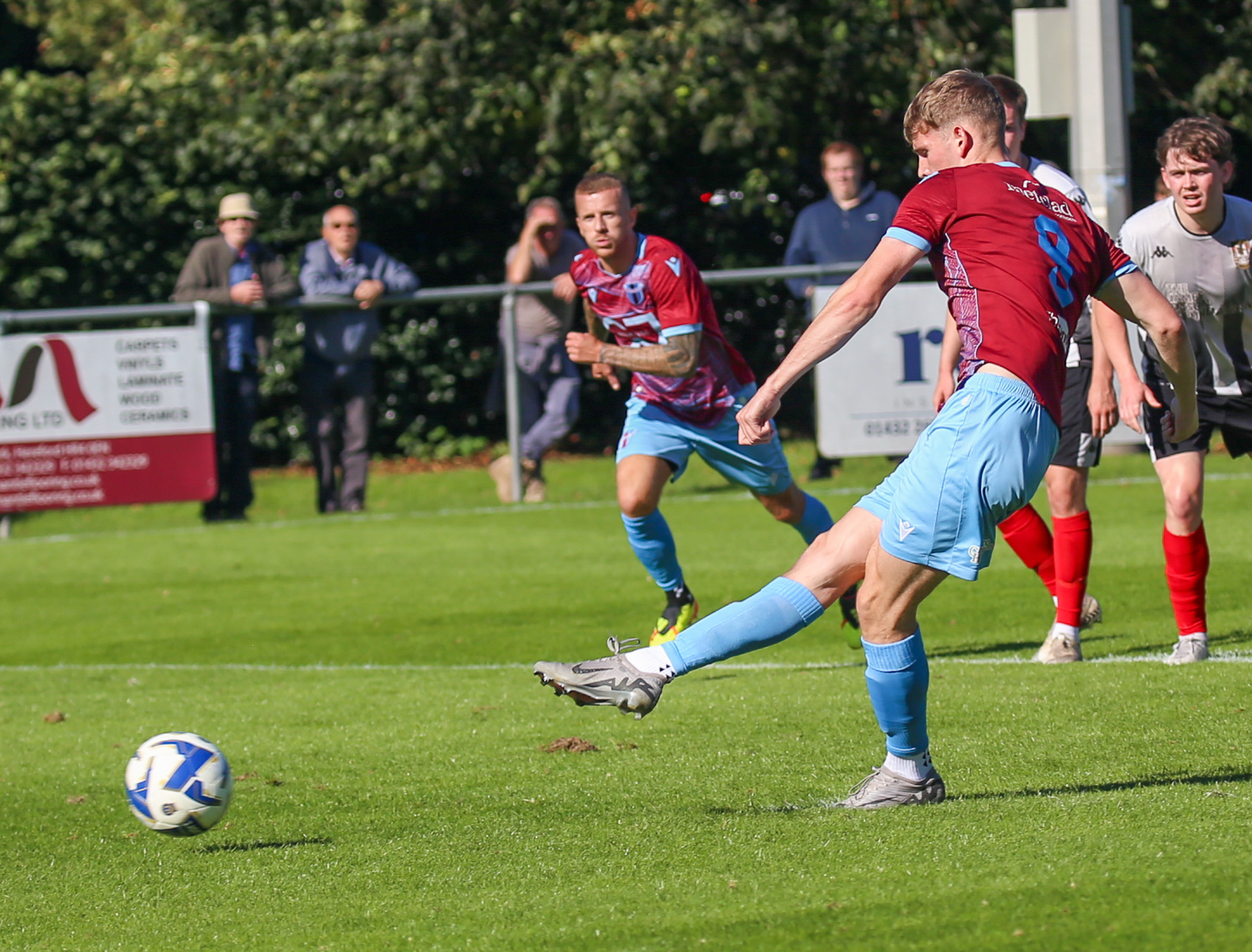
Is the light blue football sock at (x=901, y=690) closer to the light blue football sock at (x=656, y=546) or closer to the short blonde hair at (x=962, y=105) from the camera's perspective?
the short blonde hair at (x=962, y=105)

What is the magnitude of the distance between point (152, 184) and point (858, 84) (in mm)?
7081

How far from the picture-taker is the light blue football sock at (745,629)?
4.49 meters

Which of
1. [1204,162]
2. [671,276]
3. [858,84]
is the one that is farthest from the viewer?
[858,84]

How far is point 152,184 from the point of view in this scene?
666 inches

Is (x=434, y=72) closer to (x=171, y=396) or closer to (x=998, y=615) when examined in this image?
(x=171, y=396)

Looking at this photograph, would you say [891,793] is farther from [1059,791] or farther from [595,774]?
[595,774]

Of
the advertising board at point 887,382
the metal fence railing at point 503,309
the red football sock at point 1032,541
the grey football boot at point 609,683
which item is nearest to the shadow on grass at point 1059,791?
the grey football boot at point 609,683

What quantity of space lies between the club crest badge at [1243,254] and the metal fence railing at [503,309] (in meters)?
6.46

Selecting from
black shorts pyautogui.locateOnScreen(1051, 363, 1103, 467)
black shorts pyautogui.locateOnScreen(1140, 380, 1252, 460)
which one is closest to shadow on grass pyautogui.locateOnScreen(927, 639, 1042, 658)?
black shorts pyautogui.locateOnScreen(1051, 363, 1103, 467)

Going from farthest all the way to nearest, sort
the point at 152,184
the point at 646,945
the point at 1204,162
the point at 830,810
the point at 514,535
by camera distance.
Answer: the point at 152,184 < the point at 514,535 < the point at 1204,162 < the point at 830,810 < the point at 646,945

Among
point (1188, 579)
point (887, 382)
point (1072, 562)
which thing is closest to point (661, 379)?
point (1072, 562)

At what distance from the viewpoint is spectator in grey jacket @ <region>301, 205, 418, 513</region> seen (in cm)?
1317

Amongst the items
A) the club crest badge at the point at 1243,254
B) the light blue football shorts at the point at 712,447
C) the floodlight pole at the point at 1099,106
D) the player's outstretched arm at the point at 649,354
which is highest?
the floodlight pole at the point at 1099,106

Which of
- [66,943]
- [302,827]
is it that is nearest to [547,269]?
[302,827]
